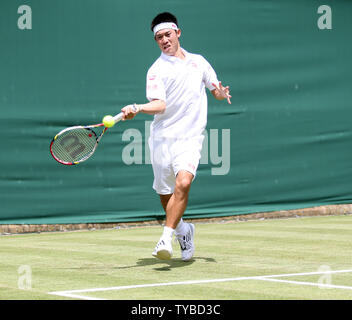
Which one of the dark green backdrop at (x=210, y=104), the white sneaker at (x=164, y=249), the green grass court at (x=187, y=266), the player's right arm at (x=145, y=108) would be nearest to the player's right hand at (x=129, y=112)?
the player's right arm at (x=145, y=108)

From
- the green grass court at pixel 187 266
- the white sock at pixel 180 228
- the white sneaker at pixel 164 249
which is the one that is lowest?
the green grass court at pixel 187 266

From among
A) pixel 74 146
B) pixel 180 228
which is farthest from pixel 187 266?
pixel 74 146

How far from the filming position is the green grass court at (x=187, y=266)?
5.66 meters

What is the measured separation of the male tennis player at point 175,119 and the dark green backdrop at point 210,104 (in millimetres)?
3724

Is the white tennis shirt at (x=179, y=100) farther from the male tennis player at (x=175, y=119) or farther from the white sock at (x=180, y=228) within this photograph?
the white sock at (x=180, y=228)

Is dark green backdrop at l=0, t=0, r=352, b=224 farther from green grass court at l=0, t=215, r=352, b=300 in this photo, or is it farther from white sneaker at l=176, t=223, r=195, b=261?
white sneaker at l=176, t=223, r=195, b=261

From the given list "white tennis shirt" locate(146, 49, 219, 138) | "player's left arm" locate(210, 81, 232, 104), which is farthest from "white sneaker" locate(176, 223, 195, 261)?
"player's left arm" locate(210, 81, 232, 104)

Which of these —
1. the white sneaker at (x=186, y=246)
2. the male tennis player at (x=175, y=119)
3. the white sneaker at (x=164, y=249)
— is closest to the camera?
the white sneaker at (x=164, y=249)

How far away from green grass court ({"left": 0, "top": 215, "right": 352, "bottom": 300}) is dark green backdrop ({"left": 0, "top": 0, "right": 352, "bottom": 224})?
624mm

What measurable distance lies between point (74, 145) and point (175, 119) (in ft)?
2.81

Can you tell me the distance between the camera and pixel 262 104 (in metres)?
12.2

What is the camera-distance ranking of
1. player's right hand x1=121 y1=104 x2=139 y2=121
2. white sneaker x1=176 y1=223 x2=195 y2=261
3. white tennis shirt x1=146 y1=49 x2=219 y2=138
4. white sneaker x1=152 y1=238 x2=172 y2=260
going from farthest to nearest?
A: white sneaker x1=176 y1=223 x2=195 y2=261
white tennis shirt x1=146 y1=49 x2=219 y2=138
white sneaker x1=152 y1=238 x2=172 y2=260
player's right hand x1=121 y1=104 x2=139 y2=121

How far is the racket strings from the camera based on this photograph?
6895mm
